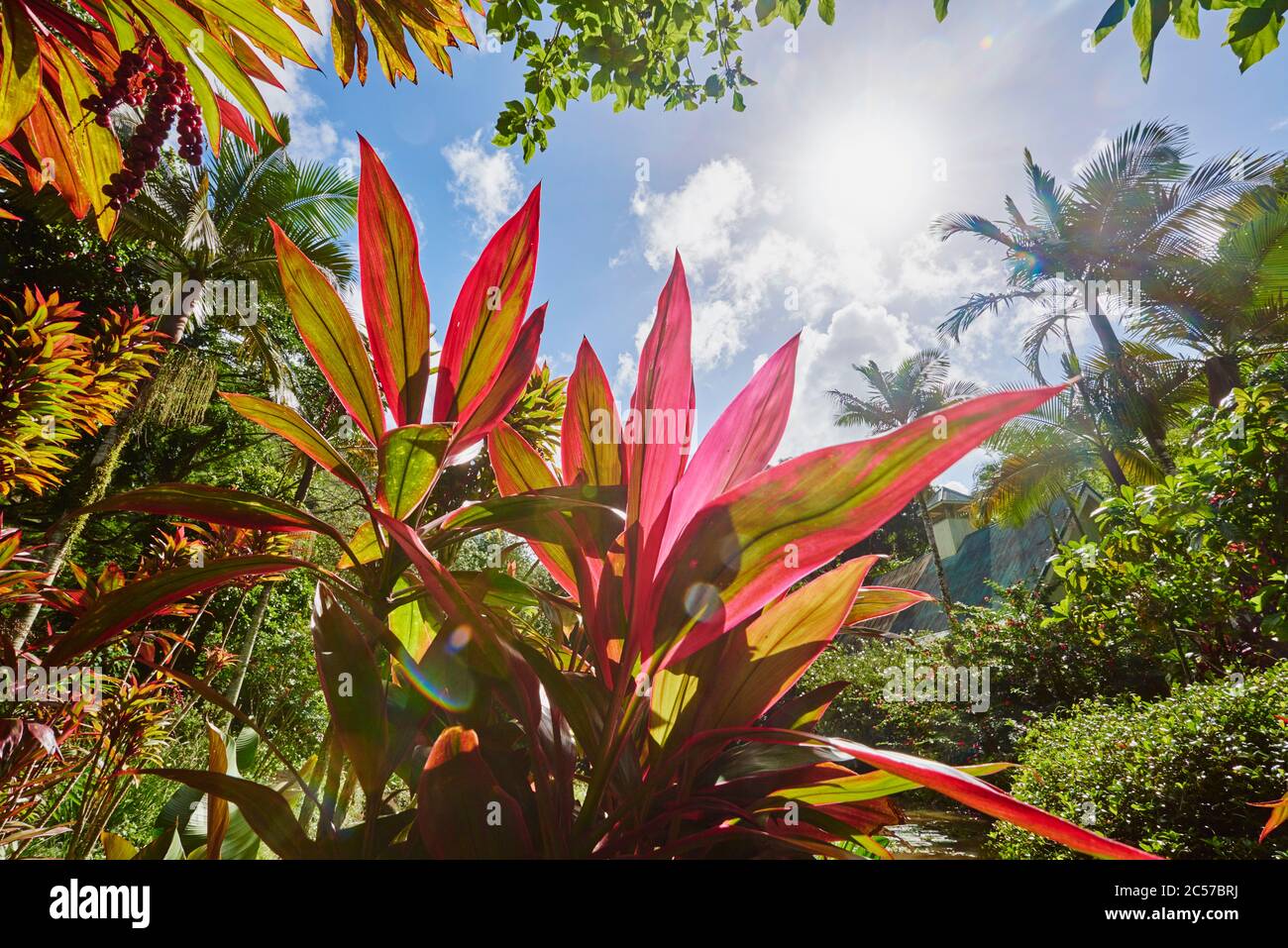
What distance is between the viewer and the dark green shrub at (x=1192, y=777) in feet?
7.79

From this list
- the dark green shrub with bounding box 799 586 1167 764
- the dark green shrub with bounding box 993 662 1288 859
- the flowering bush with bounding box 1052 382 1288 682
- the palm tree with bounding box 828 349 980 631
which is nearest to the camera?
the dark green shrub with bounding box 993 662 1288 859

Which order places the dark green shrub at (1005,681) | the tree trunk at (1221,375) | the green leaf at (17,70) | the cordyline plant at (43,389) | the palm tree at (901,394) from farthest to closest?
the palm tree at (901,394) < the tree trunk at (1221,375) < the dark green shrub at (1005,681) < the cordyline plant at (43,389) < the green leaf at (17,70)

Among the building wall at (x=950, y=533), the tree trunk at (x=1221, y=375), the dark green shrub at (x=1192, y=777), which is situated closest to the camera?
the dark green shrub at (x=1192, y=777)

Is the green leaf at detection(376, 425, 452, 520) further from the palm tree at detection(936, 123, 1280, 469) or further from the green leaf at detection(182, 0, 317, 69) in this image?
the palm tree at detection(936, 123, 1280, 469)

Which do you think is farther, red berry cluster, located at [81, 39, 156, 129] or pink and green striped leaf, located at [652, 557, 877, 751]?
red berry cluster, located at [81, 39, 156, 129]

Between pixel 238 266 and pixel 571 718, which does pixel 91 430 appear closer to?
pixel 571 718

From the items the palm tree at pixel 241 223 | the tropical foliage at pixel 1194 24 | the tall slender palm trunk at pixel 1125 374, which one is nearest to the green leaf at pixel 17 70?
the tropical foliage at pixel 1194 24

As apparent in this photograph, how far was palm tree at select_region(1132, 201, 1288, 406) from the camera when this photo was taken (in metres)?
9.04

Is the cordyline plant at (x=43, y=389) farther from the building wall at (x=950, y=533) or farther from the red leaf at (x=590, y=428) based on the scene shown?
the building wall at (x=950, y=533)

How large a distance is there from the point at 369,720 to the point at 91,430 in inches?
77.9

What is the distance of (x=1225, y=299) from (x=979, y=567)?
44.3ft

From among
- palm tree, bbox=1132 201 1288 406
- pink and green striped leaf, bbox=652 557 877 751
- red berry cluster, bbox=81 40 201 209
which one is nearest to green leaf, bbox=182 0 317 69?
red berry cluster, bbox=81 40 201 209

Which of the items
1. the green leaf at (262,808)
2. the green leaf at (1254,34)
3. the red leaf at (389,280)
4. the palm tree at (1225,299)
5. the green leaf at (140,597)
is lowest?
the green leaf at (262,808)

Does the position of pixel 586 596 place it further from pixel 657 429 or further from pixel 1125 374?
pixel 1125 374
